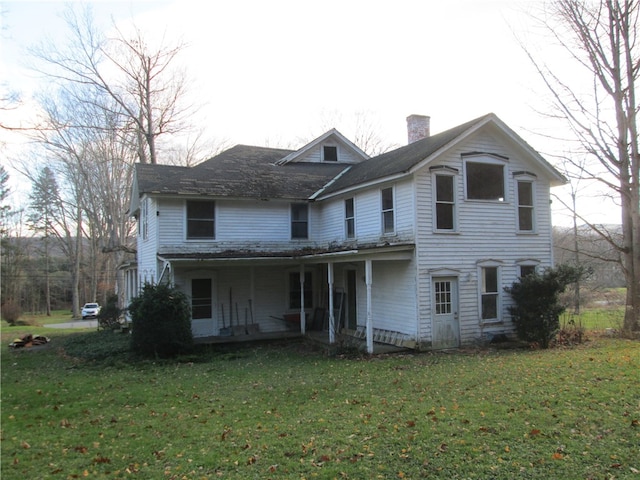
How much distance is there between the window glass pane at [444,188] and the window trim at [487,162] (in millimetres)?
518

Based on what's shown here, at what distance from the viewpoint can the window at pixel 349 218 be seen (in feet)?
54.9

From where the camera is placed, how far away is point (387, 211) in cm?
1492

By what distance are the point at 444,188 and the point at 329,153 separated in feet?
29.8

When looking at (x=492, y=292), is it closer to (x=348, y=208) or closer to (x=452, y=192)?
(x=452, y=192)

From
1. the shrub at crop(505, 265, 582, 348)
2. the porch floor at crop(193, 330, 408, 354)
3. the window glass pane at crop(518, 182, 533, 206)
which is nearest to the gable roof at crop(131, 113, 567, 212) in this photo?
the window glass pane at crop(518, 182, 533, 206)

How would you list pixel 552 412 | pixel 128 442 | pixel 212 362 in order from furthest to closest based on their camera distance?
pixel 212 362, pixel 552 412, pixel 128 442

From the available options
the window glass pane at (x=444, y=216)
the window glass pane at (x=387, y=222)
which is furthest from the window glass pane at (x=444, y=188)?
the window glass pane at (x=387, y=222)

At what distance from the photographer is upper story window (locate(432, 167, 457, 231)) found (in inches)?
556

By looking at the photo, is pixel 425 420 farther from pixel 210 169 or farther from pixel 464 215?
pixel 210 169

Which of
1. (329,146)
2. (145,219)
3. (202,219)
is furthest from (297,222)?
(145,219)

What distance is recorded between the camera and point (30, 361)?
14.1 meters

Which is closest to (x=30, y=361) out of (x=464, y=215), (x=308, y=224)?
(x=308, y=224)

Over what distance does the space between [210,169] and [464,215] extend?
10168 mm

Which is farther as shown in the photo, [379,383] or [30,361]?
[30,361]
